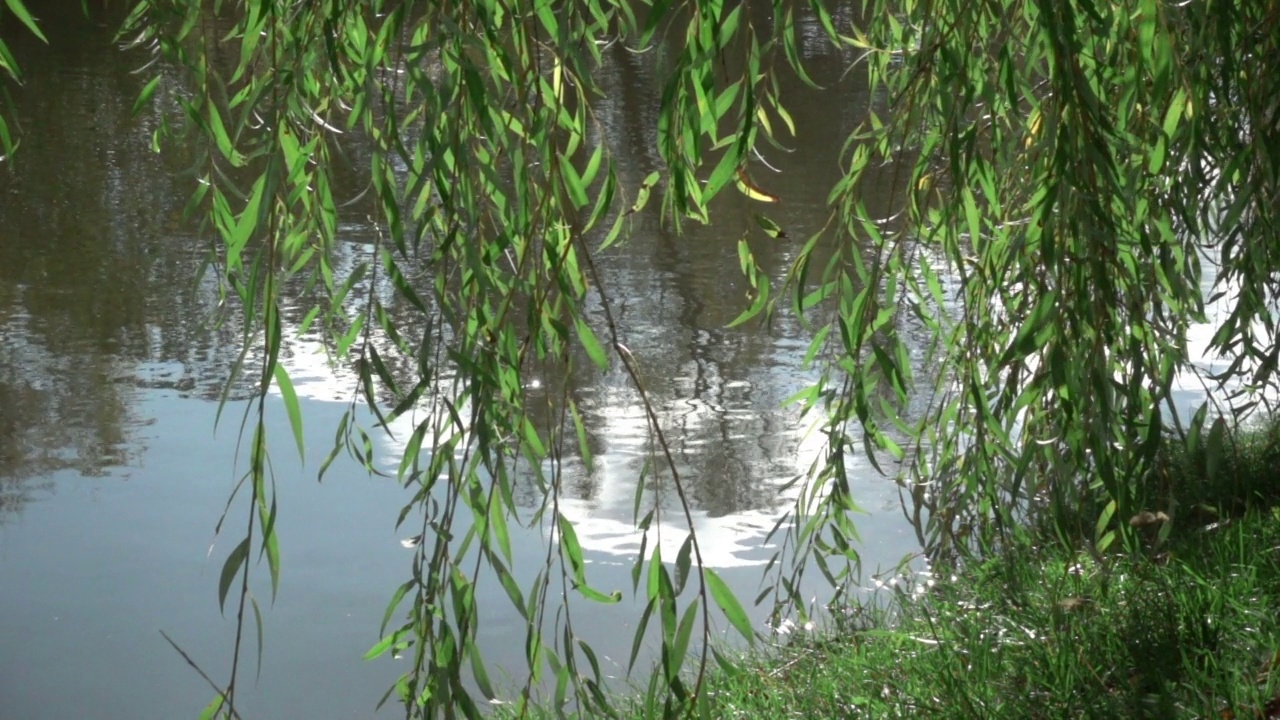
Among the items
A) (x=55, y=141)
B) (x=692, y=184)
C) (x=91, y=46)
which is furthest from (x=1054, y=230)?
(x=91, y=46)

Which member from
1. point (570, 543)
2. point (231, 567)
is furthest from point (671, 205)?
point (231, 567)

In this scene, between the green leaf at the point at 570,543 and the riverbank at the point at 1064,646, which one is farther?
the riverbank at the point at 1064,646

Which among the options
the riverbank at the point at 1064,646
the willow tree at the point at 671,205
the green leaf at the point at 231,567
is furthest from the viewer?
the riverbank at the point at 1064,646

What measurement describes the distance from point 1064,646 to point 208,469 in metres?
2.90

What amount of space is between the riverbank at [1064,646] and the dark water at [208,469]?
653 mm

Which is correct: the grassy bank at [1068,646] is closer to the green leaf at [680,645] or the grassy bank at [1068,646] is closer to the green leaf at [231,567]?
the green leaf at [680,645]

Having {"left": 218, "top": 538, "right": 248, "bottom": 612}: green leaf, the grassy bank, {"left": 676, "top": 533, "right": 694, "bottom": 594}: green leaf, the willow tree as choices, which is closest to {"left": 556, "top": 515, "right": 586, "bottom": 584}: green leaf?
the willow tree

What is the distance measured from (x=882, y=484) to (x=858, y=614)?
53.6 inches

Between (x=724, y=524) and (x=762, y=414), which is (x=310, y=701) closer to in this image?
(x=724, y=524)

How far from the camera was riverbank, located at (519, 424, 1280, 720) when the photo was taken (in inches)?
84.7

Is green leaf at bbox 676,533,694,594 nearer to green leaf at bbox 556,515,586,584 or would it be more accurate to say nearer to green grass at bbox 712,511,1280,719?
green leaf at bbox 556,515,586,584

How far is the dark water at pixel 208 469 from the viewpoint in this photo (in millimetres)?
3430

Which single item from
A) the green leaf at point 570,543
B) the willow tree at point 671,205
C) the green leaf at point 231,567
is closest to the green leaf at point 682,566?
the willow tree at point 671,205

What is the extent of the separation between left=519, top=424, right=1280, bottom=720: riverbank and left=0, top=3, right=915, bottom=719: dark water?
65cm
